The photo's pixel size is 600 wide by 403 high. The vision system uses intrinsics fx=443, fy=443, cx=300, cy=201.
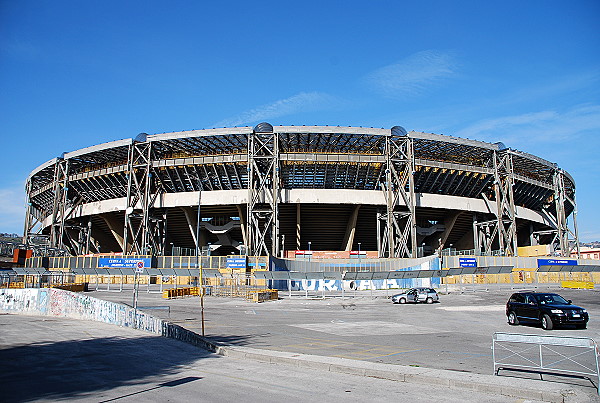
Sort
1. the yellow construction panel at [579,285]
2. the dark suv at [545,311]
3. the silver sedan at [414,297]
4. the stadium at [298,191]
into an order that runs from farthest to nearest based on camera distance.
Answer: the stadium at [298,191], the yellow construction panel at [579,285], the silver sedan at [414,297], the dark suv at [545,311]

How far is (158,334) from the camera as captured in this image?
16.4 m

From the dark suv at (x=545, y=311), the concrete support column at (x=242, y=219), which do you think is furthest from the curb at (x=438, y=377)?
the concrete support column at (x=242, y=219)

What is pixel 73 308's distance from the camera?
2342 cm

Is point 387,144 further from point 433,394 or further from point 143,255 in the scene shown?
point 433,394

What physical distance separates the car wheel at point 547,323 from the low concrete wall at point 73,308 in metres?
14.7

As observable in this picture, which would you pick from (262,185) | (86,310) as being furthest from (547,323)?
(262,185)

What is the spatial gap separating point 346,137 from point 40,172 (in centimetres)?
5153

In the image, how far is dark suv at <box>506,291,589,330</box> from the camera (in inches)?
670

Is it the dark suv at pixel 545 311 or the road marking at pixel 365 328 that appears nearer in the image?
the dark suv at pixel 545 311

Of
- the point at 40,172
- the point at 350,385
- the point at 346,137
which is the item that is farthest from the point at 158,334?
the point at 40,172

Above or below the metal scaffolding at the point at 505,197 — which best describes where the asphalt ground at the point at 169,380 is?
below

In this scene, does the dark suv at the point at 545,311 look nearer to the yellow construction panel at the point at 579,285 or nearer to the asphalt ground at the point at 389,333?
the asphalt ground at the point at 389,333

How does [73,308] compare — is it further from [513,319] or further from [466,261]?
[466,261]

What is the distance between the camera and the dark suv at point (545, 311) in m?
17.0
